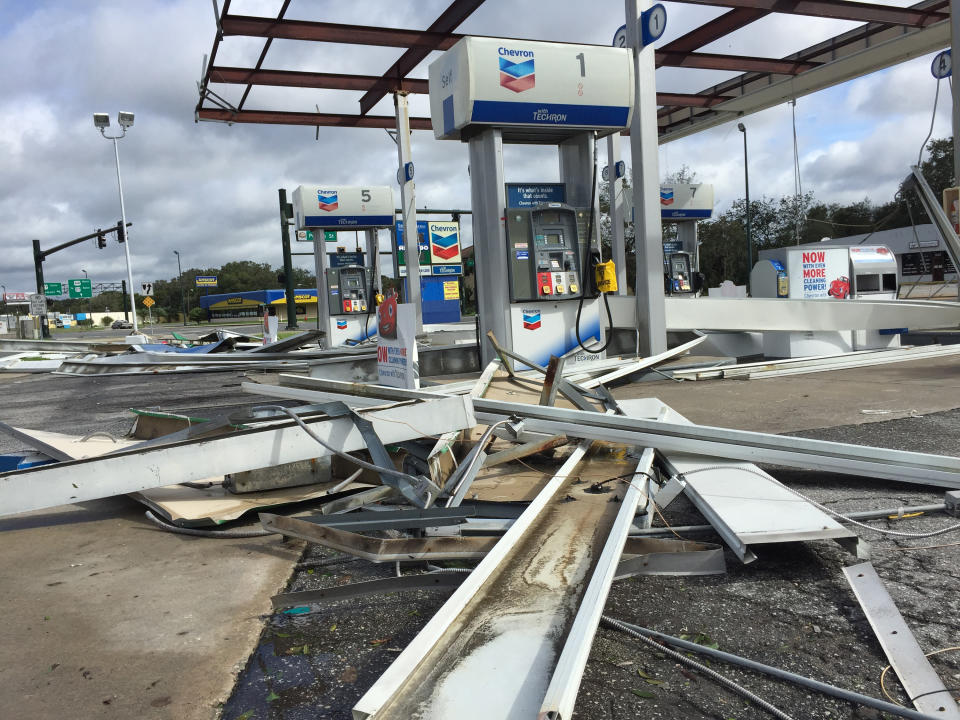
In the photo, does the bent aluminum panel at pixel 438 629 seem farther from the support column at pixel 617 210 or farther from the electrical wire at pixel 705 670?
the support column at pixel 617 210

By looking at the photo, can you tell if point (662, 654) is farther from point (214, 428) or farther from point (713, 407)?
point (713, 407)

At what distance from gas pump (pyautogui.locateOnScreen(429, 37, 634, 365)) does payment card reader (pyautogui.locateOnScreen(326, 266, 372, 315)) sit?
30.6 ft

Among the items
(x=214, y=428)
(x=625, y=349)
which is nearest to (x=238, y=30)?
(x=625, y=349)

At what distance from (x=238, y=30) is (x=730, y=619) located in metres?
13.9

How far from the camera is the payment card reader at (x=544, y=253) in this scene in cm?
971

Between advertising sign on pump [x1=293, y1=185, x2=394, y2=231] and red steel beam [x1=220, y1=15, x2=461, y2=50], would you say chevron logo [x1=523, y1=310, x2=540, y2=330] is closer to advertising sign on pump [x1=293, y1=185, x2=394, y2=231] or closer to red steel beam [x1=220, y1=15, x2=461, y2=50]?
A: red steel beam [x1=220, y1=15, x2=461, y2=50]

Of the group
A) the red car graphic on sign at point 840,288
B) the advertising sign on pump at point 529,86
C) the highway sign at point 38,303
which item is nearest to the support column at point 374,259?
the advertising sign on pump at point 529,86

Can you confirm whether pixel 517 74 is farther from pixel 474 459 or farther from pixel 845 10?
pixel 845 10

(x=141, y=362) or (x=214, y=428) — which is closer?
(x=214, y=428)

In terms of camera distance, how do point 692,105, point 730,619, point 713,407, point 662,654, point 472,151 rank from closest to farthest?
point 662,654, point 730,619, point 713,407, point 472,151, point 692,105

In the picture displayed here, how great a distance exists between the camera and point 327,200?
1803cm

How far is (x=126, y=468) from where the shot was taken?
3904mm

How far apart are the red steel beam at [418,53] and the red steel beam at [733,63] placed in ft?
17.0

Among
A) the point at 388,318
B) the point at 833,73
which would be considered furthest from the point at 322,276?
the point at 833,73
